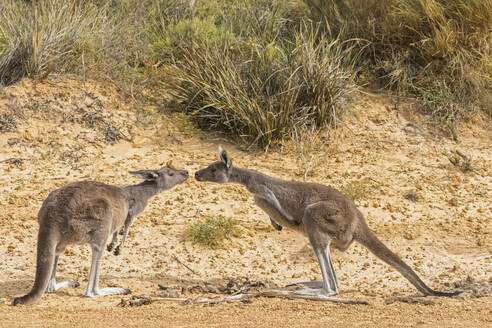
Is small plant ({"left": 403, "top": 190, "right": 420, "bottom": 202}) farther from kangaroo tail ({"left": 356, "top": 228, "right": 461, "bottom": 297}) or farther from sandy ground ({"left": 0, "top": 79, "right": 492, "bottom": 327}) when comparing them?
kangaroo tail ({"left": 356, "top": 228, "right": 461, "bottom": 297})

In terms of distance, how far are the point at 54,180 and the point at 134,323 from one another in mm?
4401

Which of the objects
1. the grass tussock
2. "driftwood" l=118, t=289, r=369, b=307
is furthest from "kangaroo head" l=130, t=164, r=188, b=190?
the grass tussock

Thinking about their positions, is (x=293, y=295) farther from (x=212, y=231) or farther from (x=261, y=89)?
(x=261, y=89)

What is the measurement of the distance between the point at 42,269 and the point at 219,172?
2496 mm

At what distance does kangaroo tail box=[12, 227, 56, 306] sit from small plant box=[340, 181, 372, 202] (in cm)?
451

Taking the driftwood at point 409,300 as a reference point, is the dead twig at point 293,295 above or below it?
below

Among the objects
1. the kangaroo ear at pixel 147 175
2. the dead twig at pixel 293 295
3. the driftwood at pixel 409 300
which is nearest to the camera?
the driftwood at pixel 409 300

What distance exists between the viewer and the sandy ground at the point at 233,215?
22.7 ft

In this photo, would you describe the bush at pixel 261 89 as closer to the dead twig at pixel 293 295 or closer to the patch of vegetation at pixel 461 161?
the patch of vegetation at pixel 461 161

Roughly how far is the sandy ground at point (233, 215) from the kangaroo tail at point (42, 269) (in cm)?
15

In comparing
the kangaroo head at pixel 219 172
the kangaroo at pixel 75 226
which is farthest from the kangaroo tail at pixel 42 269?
the kangaroo head at pixel 219 172

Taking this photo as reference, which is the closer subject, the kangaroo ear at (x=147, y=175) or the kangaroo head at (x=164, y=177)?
the kangaroo ear at (x=147, y=175)

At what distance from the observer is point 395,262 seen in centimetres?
744

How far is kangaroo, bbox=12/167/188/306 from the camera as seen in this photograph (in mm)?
6977
